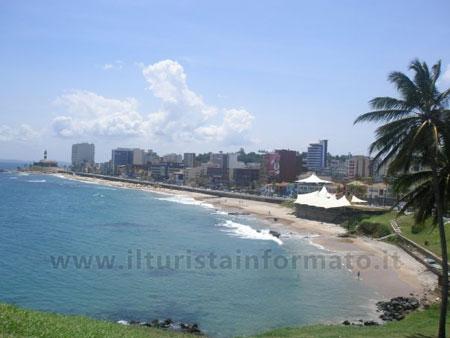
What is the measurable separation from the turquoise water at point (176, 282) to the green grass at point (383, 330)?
9.93ft

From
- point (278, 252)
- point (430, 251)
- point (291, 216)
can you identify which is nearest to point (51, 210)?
point (291, 216)

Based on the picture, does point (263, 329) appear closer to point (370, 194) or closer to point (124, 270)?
point (124, 270)

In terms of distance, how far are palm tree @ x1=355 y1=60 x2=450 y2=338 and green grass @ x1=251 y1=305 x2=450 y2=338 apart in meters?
3.25

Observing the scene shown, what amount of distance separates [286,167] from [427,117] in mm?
121341

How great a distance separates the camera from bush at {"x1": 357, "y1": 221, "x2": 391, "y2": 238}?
182 feet

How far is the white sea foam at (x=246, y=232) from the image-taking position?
57875 mm

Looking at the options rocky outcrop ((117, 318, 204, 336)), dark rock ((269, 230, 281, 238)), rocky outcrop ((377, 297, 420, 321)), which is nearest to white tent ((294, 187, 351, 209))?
dark rock ((269, 230, 281, 238))

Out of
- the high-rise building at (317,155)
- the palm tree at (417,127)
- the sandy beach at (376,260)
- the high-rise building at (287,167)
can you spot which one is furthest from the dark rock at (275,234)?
the high-rise building at (317,155)

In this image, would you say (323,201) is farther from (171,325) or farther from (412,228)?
(171,325)

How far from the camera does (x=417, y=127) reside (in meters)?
16.8

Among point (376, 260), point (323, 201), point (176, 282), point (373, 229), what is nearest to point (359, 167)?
point (323, 201)

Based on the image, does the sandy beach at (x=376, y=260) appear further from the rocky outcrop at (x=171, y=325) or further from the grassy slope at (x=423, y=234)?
the rocky outcrop at (x=171, y=325)

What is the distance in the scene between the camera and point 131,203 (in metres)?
105

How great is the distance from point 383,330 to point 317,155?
176 metres
